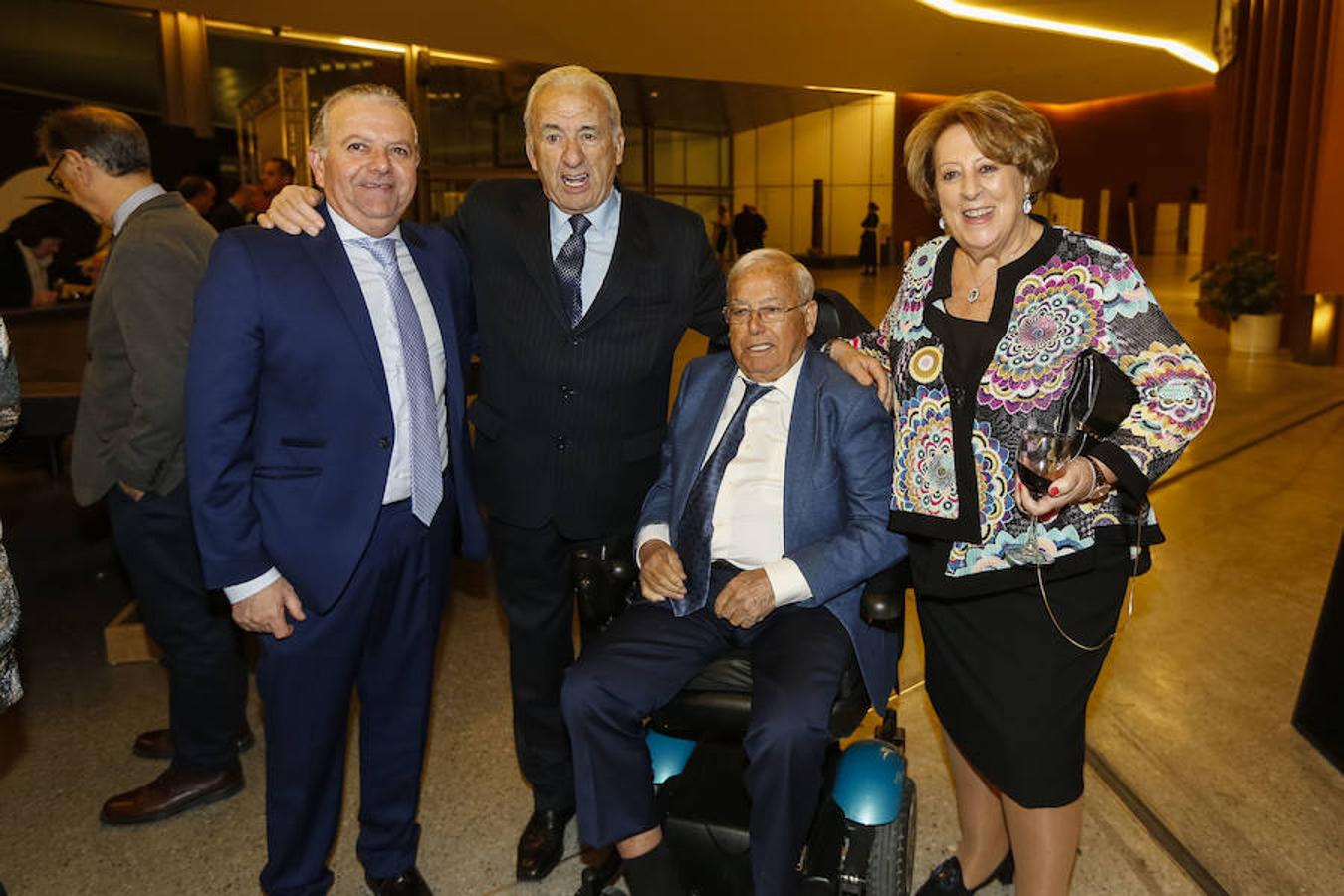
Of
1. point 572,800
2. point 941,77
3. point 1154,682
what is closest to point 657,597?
point 572,800

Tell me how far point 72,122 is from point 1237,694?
3794mm

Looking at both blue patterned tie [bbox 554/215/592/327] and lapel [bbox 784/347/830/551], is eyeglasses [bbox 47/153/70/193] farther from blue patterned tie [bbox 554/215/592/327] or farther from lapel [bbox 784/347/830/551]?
lapel [bbox 784/347/830/551]

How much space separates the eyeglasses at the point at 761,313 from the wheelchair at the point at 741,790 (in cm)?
61

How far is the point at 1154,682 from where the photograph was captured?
3385 millimetres

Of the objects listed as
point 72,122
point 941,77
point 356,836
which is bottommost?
point 356,836

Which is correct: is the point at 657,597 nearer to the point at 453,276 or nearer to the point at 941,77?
the point at 453,276

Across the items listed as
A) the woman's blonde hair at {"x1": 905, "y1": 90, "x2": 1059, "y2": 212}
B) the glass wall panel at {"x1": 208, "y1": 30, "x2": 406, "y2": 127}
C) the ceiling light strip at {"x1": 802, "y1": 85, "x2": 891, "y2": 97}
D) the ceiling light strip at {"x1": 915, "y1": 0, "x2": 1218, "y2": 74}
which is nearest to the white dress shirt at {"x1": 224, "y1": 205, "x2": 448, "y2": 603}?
the woman's blonde hair at {"x1": 905, "y1": 90, "x2": 1059, "y2": 212}

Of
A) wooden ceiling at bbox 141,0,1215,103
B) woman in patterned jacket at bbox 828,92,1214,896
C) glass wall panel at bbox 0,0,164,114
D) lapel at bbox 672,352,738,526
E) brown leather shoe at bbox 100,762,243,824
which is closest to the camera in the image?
woman in patterned jacket at bbox 828,92,1214,896

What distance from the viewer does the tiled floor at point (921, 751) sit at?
2461 millimetres

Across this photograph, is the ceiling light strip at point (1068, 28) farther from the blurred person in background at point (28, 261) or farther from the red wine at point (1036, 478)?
the red wine at point (1036, 478)

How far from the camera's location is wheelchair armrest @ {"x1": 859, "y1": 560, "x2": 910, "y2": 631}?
202cm

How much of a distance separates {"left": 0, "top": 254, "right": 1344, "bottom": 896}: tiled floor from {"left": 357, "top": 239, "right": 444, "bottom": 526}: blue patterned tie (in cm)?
102

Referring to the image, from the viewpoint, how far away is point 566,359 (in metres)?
2.25

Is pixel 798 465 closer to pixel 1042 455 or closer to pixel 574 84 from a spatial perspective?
pixel 1042 455
